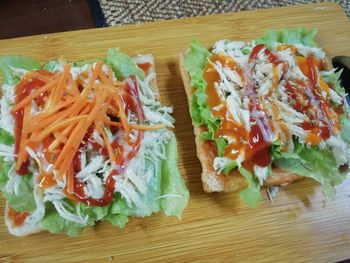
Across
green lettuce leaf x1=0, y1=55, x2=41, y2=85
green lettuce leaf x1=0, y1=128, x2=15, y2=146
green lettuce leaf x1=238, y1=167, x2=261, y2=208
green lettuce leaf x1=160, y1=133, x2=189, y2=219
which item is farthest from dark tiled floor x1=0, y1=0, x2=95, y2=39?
green lettuce leaf x1=238, y1=167, x2=261, y2=208

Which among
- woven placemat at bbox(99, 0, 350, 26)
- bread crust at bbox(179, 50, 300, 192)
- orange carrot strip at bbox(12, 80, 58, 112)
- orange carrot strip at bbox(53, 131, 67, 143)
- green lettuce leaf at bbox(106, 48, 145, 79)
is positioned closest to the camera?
orange carrot strip at bbox(53, 131, 67, 143)

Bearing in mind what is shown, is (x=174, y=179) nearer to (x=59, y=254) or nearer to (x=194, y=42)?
(x=59, y=254)

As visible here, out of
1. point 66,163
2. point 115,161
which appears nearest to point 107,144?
point 115,161

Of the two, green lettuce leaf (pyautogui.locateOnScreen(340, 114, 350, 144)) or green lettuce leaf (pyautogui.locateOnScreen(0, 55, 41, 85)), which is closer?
green lettuce leaf (pyautogui.locateOnScreen(0, 55, 41, 85))

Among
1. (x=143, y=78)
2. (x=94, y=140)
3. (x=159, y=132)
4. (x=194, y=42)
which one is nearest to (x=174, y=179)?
(x=159, y=132)

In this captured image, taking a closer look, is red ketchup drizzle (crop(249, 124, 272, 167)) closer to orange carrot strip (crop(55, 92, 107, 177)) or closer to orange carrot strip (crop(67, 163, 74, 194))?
orange carrot strip (crop(55, 92, 107, 177))
